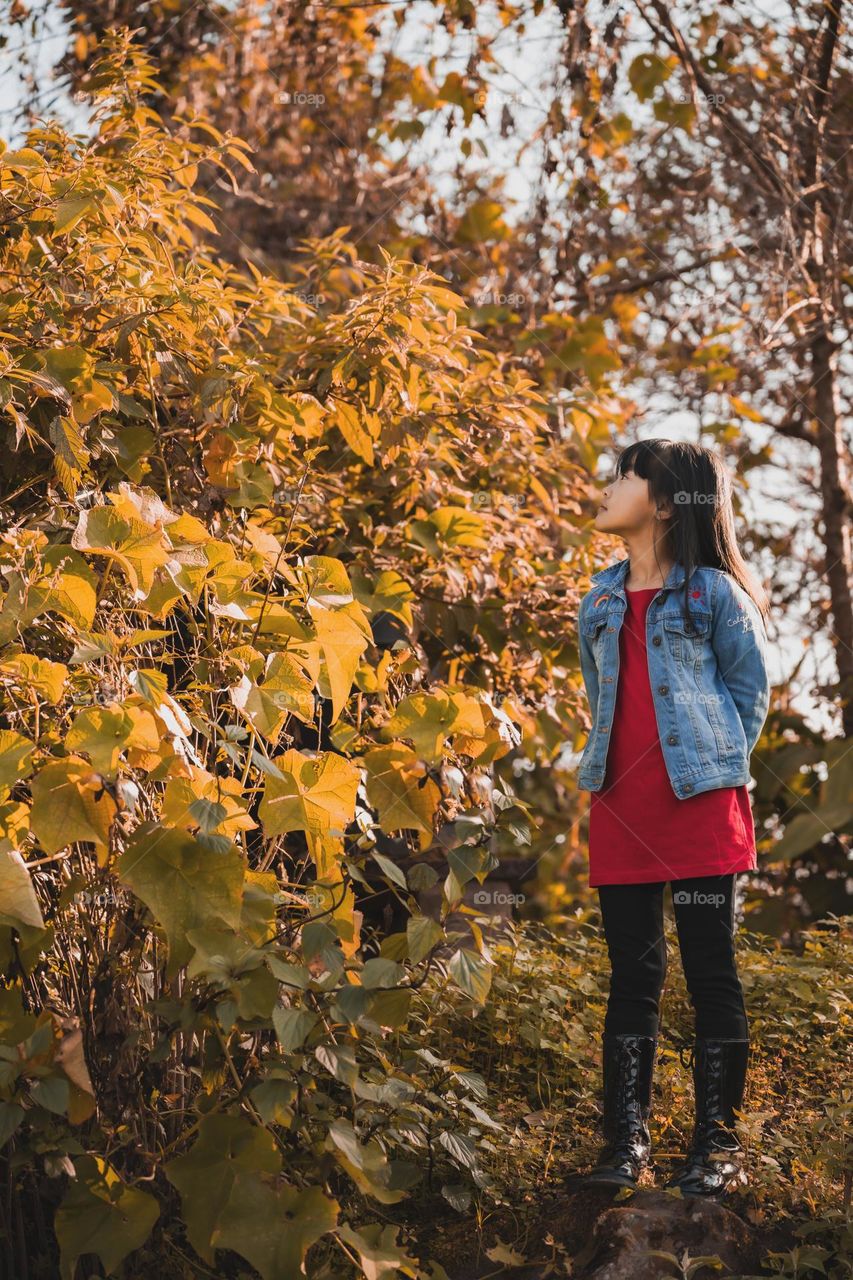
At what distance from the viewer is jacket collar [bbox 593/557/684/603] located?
2387 mm

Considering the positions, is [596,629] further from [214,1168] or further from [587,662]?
[214,1168]

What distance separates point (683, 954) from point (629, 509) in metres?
0.86

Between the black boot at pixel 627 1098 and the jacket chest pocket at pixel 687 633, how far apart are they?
2.33 feet

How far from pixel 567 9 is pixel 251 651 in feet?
10.0

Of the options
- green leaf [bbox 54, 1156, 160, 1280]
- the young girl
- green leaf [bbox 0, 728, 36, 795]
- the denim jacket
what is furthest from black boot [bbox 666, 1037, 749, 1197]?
green leaf [bbox 0, 728, 36, 795]

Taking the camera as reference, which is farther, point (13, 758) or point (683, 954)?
point (683, 954)

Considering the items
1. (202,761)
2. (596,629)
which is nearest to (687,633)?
(596,629)

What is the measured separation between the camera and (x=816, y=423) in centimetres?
515

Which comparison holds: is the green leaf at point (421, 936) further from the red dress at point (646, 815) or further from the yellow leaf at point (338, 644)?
the red dress at point (646, 815)

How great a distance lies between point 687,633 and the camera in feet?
7.65

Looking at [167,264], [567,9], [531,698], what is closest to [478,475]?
[531,698]

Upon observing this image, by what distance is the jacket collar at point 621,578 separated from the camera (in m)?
2.39

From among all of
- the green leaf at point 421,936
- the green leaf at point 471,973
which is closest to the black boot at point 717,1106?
the green leaf at point 471,973

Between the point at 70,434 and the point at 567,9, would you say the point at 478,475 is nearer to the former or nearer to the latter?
the point at 70,434
